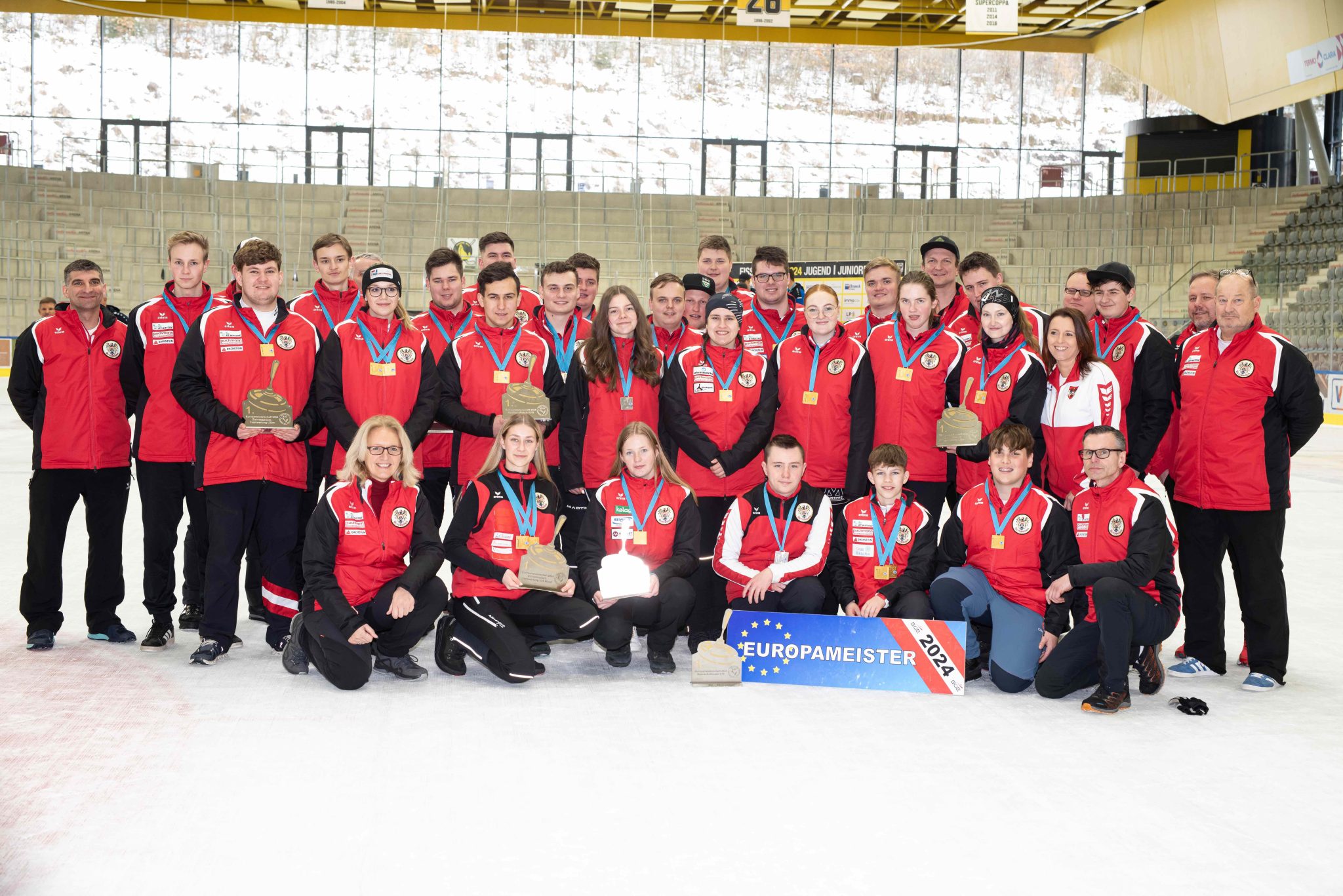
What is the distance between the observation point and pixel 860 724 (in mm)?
4035

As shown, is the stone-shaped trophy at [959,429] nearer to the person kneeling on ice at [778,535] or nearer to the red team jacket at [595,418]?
the person kneeling on ice at [778,535]

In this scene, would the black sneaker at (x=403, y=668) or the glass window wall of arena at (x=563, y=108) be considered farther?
the glass window wall of arena at (x=563, y=108)

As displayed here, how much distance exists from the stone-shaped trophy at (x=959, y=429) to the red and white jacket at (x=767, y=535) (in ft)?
1.85

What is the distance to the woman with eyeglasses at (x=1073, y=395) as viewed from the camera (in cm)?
498

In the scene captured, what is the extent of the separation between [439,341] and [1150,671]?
349 centimetres

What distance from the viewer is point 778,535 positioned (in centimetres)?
504

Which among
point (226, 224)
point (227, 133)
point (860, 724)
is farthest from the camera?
point (227, 133)

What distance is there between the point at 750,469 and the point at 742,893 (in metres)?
3.01

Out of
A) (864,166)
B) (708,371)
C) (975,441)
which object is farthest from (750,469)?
(864,166)

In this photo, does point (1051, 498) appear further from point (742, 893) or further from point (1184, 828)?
point (742, 893)

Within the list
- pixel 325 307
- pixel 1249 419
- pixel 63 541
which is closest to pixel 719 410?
pixel 325 307

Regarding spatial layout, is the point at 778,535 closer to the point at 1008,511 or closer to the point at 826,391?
the point at 826,391

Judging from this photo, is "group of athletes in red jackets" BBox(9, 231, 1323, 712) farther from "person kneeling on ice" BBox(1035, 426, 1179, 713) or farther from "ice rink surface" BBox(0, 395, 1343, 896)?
"ice rink surface" BBox(0, 395, 1343, 896)

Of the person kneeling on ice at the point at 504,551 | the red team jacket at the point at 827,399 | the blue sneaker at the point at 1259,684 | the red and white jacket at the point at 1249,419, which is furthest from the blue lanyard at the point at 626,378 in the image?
the blue sneaker at the point at 1259,684
